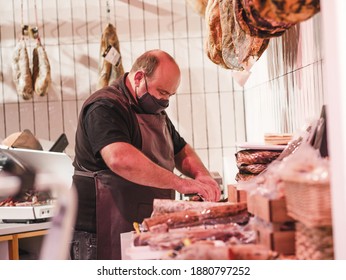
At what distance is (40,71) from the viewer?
14.5 feet

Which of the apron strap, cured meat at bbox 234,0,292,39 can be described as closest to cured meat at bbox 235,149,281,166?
cured meat at bbox 234,0,292,39

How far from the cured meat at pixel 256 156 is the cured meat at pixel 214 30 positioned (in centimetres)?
62

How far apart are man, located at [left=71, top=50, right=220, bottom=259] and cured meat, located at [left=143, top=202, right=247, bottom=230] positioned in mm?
492

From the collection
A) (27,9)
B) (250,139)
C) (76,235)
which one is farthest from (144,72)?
(27,9)

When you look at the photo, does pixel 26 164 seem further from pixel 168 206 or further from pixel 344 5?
pixel 344 5

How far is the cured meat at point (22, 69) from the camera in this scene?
4426 millimetres

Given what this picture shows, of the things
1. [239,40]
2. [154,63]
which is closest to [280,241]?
[239,40]

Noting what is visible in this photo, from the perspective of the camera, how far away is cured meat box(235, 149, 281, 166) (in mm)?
2439

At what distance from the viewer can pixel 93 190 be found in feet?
9.03

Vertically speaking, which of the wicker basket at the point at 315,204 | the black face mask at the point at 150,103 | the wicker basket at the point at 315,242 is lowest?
the wicker basket at the point at 315,242

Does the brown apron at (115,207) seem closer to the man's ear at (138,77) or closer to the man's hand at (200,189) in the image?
the man's hand at (200,189)

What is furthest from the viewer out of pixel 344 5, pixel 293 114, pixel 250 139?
pixel 250 139

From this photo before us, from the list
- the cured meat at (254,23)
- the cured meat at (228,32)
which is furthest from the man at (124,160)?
the cured meat at (254,23)
